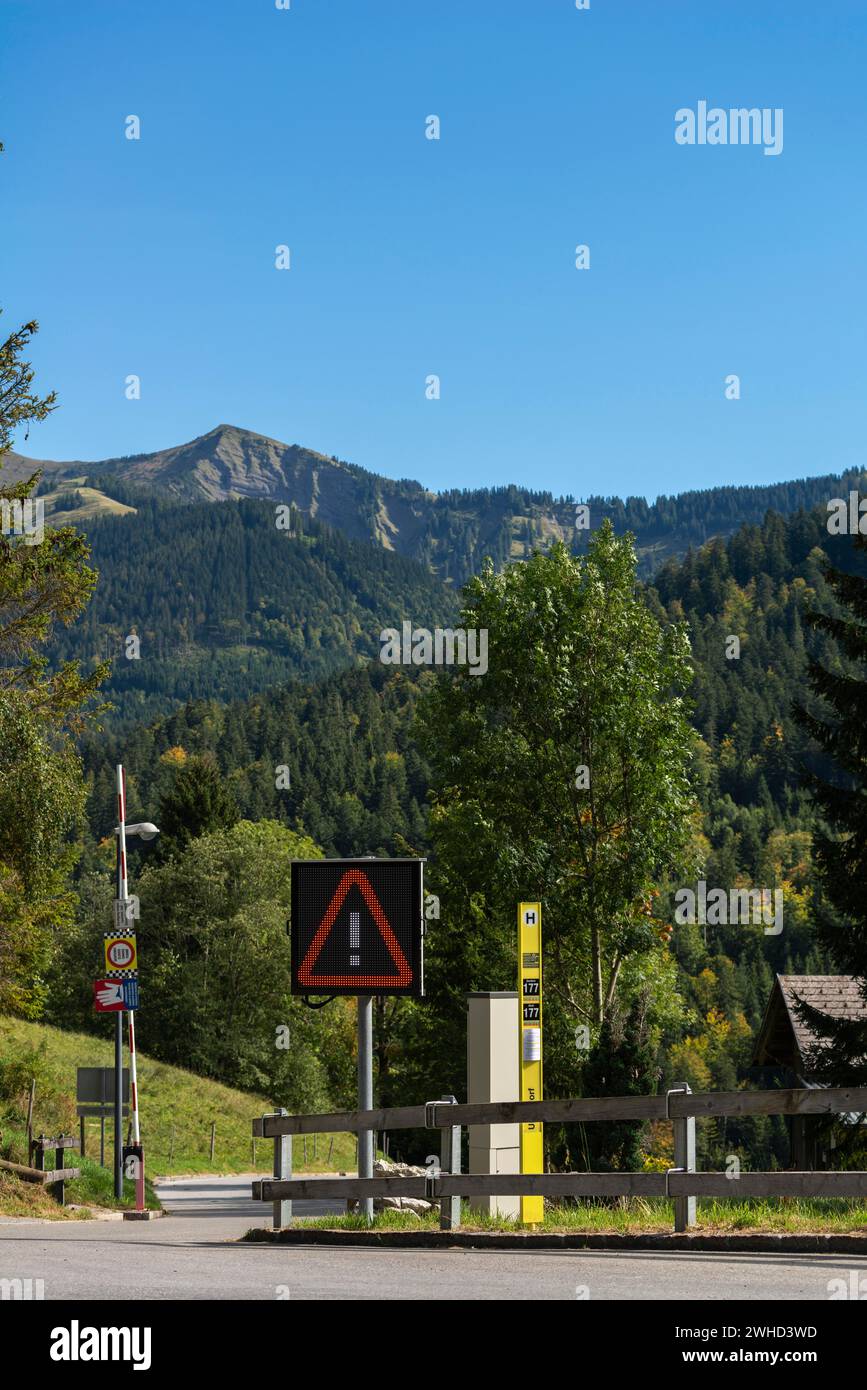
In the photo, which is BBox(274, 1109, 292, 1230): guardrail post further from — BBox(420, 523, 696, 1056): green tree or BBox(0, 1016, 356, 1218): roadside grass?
BBox(420, 523, 696, 1056): green tree

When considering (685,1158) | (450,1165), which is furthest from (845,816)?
(685,1158)

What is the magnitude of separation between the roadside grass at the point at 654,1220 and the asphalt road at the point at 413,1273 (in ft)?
2.46

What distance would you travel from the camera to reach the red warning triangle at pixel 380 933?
50.2 ft

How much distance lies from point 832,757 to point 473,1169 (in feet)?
41.5

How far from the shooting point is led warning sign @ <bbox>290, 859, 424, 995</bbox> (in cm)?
1529

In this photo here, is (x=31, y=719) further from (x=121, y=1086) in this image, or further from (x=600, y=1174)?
(x=600, y=1174)

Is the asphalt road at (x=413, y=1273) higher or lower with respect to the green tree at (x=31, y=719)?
lower

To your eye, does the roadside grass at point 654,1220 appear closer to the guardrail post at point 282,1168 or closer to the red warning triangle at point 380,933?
the guardrail post at point 282,1168

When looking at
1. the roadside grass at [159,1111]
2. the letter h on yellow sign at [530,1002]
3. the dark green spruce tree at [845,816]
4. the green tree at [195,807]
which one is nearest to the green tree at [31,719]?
the roadside grass at [159,1111]

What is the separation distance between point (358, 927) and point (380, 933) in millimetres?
224
